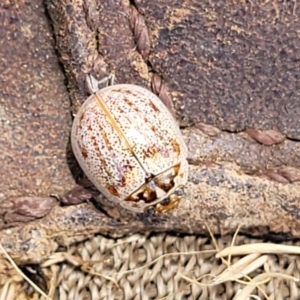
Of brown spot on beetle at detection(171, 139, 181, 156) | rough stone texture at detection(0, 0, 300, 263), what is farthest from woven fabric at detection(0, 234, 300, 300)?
brown spot on beetle at detection(171, 139, 181, 156)

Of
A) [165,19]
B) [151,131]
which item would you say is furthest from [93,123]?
[165,19]

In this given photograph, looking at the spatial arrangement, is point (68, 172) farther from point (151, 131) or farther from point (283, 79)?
point (283, 79)

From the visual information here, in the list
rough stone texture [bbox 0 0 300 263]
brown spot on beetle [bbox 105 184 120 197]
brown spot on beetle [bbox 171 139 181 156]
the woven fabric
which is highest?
brown spot on beetle [bbox 171 139 181 156]

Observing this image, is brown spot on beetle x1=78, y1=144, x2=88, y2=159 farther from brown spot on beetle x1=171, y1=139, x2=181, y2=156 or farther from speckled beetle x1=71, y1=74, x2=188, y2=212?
brown spot on beetle x1=171, y1=139, x2=181, y2=156

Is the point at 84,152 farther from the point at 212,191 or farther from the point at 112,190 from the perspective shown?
the point at 212,191

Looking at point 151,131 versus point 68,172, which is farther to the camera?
point 68,172

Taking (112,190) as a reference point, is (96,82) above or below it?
A: above

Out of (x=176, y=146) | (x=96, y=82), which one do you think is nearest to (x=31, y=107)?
(x=96, y=82)
